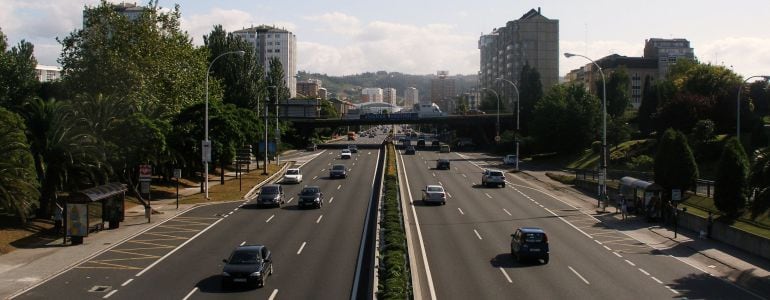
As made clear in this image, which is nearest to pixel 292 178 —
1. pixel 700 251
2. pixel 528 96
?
pixel 700 251

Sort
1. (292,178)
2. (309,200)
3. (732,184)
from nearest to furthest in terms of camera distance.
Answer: (732,184), (309,200), (292,178)

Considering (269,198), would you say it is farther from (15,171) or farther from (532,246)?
(532,246)

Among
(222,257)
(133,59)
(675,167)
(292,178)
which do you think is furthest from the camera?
(292,178)

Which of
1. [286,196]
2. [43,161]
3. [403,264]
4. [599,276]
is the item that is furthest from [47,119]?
[599,276]

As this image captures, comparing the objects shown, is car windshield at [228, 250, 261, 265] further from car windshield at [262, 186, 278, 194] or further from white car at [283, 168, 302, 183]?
white car at [283, 168, 302, 183]

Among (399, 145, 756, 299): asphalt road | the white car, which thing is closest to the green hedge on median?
(399, 145, 756, 299): asphalt road

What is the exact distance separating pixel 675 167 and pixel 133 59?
43700 millimetres

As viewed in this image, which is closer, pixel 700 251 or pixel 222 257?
pixel 222 257

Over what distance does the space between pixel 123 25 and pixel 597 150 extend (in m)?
56.1

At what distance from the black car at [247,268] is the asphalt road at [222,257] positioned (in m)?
0.35

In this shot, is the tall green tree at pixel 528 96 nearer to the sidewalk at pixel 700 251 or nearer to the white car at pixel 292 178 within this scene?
the white car at pixel 292 178

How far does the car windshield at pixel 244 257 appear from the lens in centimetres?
2569

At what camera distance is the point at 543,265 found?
3023cm

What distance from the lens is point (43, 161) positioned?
39125 millimetres
